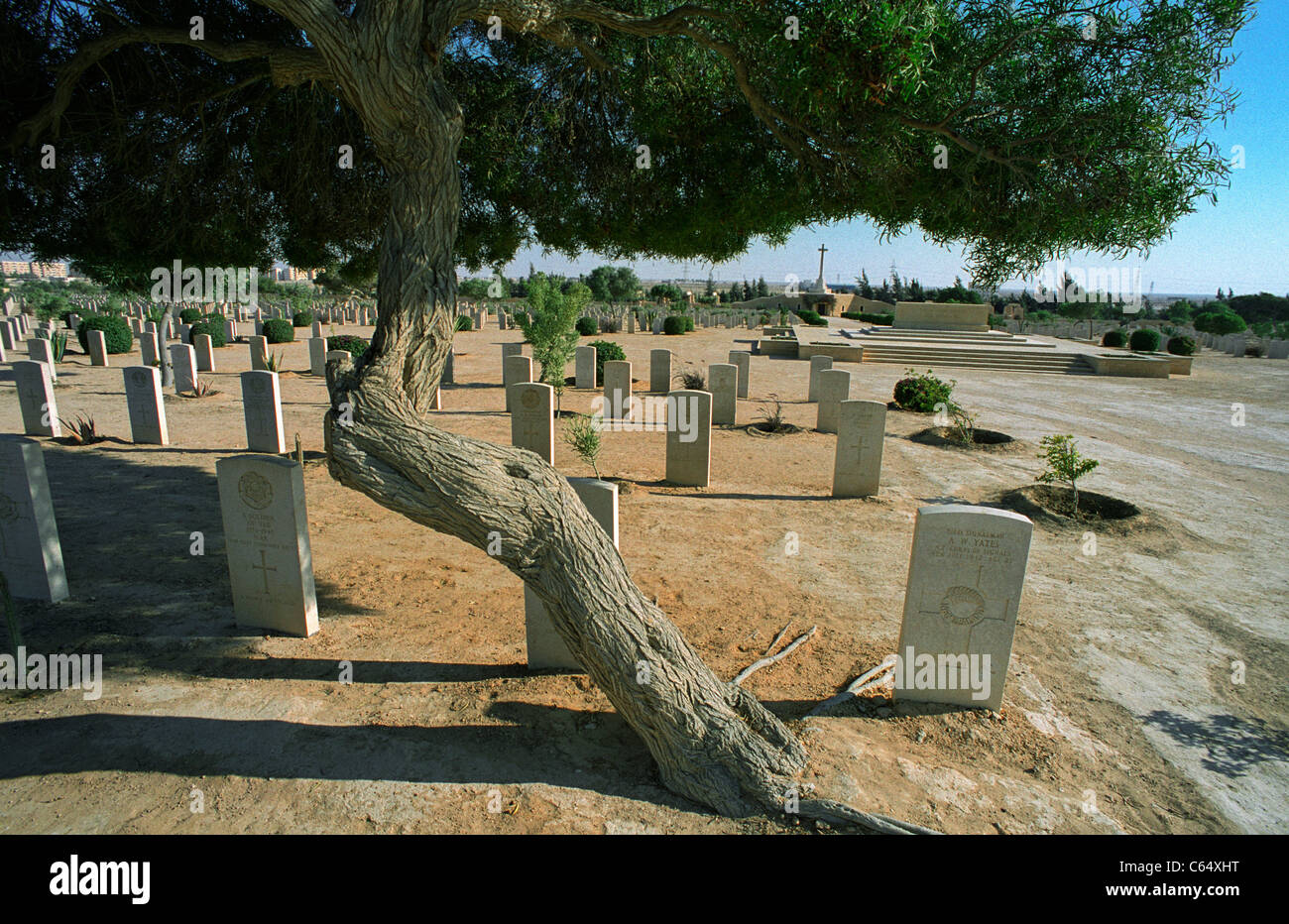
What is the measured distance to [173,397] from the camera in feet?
47.9

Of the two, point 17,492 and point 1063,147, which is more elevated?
point 1063,147

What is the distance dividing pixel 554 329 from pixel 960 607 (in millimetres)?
12353

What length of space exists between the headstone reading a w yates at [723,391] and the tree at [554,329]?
147 inches

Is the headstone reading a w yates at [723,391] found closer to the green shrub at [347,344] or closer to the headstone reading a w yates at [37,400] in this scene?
the green shrub at [347,344]

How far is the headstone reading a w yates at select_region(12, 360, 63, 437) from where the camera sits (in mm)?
11156

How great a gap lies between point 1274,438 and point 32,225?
1975cm

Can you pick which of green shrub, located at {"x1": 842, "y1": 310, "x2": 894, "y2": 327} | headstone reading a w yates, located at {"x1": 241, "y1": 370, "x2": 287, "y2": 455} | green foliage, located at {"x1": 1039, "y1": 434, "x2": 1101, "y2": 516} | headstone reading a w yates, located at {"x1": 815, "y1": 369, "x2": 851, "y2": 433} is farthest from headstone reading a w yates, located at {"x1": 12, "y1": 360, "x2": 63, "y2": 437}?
green shrub, located at {"x1": 842, "y1": 310, "x2": 894, "y2": 327}

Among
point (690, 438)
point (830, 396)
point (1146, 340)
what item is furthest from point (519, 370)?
point (1146, 340)

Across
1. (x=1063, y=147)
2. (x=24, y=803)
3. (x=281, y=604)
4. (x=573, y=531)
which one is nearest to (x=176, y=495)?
(x=281, y=604)

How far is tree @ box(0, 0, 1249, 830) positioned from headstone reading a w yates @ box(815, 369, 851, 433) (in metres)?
7.33

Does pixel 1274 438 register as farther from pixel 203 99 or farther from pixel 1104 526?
pixel 203 99

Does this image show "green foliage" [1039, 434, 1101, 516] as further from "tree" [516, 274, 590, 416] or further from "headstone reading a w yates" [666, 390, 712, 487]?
"tree" [516, 274, 590, 416]

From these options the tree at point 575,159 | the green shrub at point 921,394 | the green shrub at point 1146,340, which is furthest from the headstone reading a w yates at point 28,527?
the green shrub at point 1146,340

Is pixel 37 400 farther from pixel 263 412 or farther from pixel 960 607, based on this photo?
pixel 960 607
